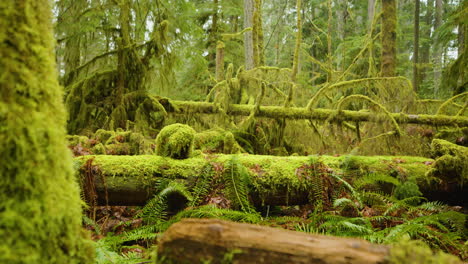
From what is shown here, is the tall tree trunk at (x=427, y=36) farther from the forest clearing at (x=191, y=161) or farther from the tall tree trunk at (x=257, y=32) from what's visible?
the tall tree trunk at (x=257, y=32)

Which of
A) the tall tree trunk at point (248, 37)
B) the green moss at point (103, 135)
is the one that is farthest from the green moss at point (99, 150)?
the tall tree trunk at point (248, 37)

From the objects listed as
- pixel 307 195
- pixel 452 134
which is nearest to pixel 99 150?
pixel 307 195

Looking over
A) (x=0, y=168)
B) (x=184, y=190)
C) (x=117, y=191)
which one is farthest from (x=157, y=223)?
(x=0, y=168)

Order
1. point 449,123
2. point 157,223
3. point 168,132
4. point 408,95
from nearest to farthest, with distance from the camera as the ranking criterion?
point 157,223, point 168,132, point 449,123, point 408,95

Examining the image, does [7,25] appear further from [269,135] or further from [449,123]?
[449,123]

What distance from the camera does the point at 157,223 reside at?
3133mm

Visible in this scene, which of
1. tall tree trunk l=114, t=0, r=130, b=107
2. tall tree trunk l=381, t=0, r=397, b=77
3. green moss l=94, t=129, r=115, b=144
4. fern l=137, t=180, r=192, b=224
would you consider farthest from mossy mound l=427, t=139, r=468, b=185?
tall tree trunk l=114, t=0, r=130, b=107

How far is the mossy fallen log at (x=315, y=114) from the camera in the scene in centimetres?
646

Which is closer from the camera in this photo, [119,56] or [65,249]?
[65,249]

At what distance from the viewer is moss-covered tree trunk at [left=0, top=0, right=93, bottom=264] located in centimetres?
116

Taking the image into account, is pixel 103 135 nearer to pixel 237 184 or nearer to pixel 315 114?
pixel 237 184

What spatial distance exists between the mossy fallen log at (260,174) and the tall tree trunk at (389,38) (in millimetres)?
Answer: 5041

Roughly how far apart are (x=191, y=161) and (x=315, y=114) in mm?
4052

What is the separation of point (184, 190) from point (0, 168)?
8.07 feet
